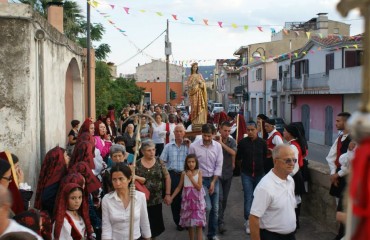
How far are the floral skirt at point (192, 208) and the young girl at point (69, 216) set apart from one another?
7.21 feet

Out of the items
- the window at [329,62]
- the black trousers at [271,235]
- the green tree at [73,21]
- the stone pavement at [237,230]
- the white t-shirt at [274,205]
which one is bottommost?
the stone pavement at [237,230]

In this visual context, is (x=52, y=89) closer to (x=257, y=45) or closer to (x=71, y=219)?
(x=71, y=219)

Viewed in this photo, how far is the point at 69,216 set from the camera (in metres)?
5.33

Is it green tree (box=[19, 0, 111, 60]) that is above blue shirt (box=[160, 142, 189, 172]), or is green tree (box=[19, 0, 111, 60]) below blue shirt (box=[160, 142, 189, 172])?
above

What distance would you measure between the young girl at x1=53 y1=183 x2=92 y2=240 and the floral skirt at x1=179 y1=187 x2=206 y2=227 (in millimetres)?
2197

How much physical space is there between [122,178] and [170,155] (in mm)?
2850

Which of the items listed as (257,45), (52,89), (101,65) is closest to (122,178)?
(52,89)

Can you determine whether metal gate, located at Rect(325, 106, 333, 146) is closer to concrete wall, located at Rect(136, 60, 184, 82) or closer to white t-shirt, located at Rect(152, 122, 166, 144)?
white t-shirt, located at Rect(152, 122, 166, 144)

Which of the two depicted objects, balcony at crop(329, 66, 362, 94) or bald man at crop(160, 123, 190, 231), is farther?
balcony at crop(329, 66, 362, 94)

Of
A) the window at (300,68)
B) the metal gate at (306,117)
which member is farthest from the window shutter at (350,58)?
the metal gate at (306,117)

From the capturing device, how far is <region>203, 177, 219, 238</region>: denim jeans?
788 centimetres

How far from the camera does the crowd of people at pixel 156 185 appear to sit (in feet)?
15.3

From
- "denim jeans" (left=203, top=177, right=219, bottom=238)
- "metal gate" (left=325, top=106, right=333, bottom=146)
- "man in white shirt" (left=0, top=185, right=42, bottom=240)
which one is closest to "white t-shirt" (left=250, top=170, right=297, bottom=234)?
"man in white shirt" (left=0, top=185, right=42, bottom=240)

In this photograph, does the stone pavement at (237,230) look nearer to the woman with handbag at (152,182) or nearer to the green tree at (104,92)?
the woman with handbag at (152,182)
